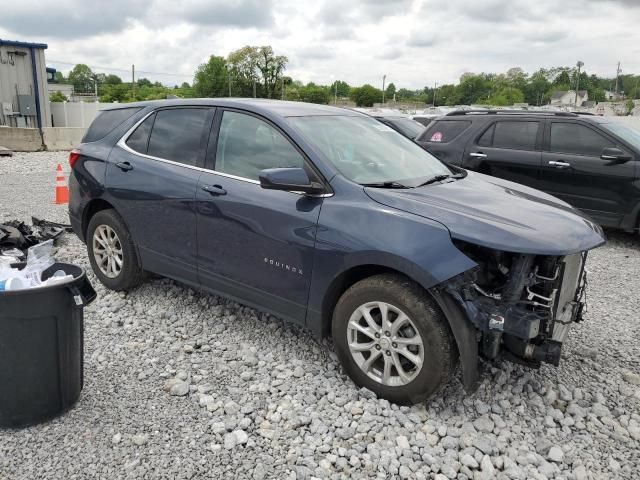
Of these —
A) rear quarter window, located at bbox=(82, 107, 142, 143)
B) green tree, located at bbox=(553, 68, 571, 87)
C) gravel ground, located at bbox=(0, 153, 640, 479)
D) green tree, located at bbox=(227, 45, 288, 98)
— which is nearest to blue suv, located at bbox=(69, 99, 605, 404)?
rear quarter window, located at bbox=(82, 107, 142, 143)

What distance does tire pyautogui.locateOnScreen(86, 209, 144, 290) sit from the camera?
4645 mm

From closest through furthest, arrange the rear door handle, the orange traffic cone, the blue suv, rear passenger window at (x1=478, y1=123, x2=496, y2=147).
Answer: the blue suv → the rear door handle → rear passenger window at (x1=478, y1=123, x2=496, y2=147) → the orange traffic cone

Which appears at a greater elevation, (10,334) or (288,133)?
(288,133)

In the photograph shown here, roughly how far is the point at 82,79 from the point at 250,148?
433 ft

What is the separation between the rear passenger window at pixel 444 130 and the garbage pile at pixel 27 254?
5339 millimetres

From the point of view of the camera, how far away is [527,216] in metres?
3.17

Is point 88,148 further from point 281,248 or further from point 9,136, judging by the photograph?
point 9,136

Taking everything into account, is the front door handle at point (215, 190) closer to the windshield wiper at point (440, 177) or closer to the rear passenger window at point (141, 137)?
the rear passenger window at point (141, 137)

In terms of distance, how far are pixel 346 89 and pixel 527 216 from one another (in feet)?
447

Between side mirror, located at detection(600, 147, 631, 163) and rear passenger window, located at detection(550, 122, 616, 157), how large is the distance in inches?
7.8

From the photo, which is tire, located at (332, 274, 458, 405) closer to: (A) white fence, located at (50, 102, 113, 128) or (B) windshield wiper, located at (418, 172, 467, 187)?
(B) windshield wiper, located at (418, 172, 467, 187)

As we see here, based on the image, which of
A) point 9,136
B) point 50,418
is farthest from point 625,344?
point 9,136

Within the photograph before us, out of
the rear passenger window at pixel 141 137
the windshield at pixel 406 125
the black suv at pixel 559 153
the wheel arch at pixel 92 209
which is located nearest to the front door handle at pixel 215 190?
the rear passenger window at pixel 141 137

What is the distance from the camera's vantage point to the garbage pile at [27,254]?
2.85 meters
